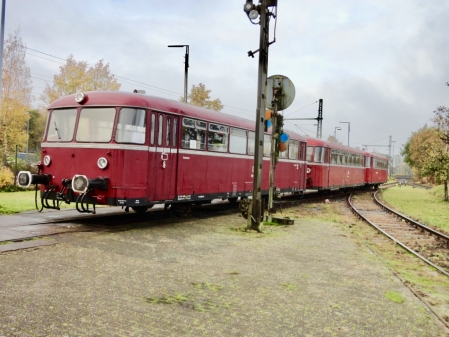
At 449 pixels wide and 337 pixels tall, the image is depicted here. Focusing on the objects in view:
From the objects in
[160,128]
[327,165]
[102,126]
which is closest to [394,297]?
[160,128]

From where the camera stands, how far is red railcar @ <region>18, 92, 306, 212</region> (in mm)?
9359

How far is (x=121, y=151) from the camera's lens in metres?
9.37

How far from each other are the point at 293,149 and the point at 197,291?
14016mm

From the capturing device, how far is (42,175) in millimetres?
9852

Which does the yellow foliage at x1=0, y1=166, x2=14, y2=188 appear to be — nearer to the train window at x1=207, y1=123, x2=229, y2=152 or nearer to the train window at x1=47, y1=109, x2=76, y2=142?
the train window at x1=47, y1=109, x2=76, y2=142

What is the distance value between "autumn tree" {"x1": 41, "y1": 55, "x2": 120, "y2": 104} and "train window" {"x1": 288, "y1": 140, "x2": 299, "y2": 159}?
2255 cm

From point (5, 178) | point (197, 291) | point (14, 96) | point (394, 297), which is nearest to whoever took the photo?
point (197, 291)

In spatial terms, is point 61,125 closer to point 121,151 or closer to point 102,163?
point 102,163

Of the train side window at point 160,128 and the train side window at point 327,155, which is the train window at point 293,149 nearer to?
the train side window at point 327,155

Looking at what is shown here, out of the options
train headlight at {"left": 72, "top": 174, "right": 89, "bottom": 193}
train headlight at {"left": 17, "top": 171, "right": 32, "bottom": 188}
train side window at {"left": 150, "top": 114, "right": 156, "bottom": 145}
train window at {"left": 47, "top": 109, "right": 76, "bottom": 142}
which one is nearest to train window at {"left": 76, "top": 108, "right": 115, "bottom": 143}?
train window at {"left": 47, "top": 109, "right": 76, "bottom": 142}

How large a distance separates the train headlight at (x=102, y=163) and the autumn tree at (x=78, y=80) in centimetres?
2779

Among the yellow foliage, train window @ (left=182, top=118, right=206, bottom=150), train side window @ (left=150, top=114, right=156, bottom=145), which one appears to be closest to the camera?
train side window @ (left=150, top=114, right=156, bottom=145)

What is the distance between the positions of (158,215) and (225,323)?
27.5ft

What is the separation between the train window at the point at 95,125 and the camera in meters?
9.59
